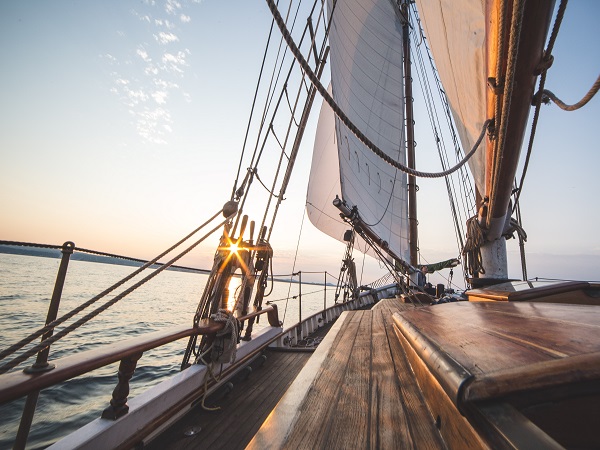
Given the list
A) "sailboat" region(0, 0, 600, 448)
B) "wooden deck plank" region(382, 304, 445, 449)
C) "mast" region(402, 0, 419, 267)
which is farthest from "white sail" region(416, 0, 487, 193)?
"mast" region(402, 0, 419, 267)

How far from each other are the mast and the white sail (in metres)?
7.72

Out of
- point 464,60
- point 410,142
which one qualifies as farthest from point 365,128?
point 464,60

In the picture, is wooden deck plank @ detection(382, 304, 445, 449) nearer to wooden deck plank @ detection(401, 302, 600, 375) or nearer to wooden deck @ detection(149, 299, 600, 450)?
wooden deck @ detection(149, 299, 600, 450)

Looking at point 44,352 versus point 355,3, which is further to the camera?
point 355,3

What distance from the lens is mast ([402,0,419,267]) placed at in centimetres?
1046

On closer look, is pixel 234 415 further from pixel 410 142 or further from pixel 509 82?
pixel 410 142

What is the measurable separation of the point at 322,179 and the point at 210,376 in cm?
1018

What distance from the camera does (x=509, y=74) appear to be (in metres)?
1.33

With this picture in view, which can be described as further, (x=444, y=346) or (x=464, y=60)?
(x=464, y=60)

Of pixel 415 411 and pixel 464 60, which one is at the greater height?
pixel 464 60

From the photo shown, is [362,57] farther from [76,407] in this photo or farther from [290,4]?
[76,407]

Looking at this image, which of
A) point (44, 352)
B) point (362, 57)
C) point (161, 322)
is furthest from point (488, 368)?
point (161, 322)

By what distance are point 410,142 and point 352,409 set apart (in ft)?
39.1

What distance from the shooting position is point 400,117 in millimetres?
11125
